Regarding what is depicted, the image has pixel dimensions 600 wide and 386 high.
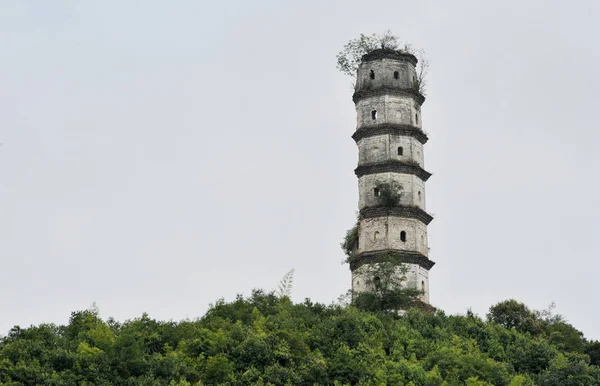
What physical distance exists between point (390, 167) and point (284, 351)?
1597 cm

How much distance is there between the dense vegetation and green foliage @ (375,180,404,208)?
21.9 feet

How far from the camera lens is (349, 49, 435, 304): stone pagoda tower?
169ft

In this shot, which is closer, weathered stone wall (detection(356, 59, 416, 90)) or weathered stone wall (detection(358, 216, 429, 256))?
weathered stone wall (detection(358, 216, 429, 256))

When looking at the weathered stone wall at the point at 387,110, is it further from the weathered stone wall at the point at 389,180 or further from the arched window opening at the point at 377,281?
the arched window opening at the point at 377,281

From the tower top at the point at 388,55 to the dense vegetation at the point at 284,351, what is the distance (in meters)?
13.3

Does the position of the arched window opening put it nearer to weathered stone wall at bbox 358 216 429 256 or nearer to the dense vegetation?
weathered stone wall at bbox 358 216 429 256

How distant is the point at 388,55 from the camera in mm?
54719

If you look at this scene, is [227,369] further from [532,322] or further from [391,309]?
[532,322]

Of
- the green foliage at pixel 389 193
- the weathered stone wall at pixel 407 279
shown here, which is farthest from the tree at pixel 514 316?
the green foliage at pixel 389 193

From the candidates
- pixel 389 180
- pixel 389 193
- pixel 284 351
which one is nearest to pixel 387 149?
pixel 389 180

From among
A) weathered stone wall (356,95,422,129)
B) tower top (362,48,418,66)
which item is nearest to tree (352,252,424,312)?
weathered stone wall (356,95,422,129)

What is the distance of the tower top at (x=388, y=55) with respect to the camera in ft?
179

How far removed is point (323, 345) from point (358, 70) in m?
18.0

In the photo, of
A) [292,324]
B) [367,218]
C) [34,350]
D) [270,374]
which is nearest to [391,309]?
[367,218]
